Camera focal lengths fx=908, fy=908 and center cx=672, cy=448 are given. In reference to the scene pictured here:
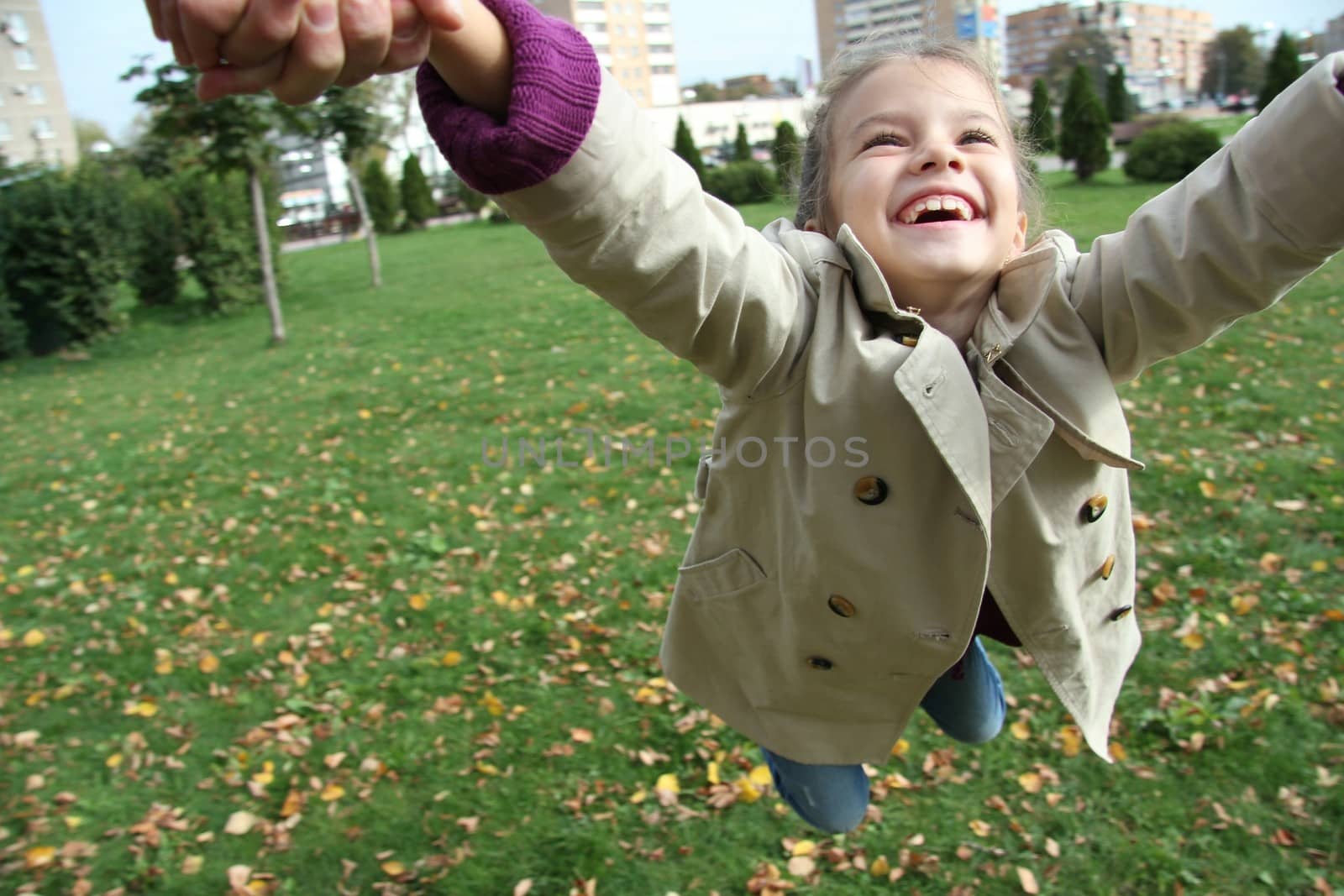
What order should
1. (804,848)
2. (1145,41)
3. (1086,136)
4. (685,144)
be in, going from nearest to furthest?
1. (804,848)
2. (1086,136)
3. (1145,41)
4. (685,144)

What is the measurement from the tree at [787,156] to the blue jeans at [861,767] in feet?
4.04

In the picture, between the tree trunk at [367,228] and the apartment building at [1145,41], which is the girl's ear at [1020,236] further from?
the tree trunk at [367,228]

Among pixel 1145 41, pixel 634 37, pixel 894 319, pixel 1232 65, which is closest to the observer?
pixel 894 319

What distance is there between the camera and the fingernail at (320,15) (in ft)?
2.94

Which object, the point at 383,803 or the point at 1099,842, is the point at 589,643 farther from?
the point at 1099,842

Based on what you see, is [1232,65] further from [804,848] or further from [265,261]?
[804,848]

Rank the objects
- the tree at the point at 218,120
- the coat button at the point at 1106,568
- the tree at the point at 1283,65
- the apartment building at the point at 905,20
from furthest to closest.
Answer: the tree at the point at 1283,65 < the tree at the point at 218,120 < the apartment building at the point at 905,20 < the coat button at the point at 1106,568

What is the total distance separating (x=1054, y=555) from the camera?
1658 mm

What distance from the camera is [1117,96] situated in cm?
1978

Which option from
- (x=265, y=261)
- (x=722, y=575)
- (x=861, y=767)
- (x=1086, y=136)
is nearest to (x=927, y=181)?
(x=722, y=575)

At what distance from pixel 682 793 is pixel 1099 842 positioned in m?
1.47

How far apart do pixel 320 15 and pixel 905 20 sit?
1428 mm

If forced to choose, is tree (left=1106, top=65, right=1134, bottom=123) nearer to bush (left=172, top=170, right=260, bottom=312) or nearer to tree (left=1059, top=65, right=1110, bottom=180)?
tree (left=1059, top=65, right=1110, bottom=180)

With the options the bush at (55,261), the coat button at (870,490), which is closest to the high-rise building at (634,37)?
the coat button at (870,490)
